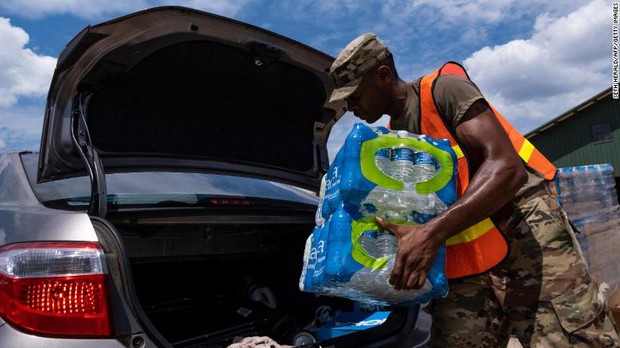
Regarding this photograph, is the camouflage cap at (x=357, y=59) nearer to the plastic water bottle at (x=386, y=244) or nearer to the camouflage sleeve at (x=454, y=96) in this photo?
the camouflage sleeve at (x=454, y=96)

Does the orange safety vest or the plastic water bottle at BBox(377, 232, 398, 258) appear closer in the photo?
the plastic water bottle at BBox(377, 232, 398, 258)

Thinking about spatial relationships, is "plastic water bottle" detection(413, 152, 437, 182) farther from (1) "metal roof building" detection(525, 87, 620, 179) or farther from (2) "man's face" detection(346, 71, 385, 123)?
(1) "metal roof building" detection(525, 87, 620, 179)

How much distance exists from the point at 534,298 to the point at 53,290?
1650 mm

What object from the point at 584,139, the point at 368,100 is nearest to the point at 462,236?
the point at 368,100

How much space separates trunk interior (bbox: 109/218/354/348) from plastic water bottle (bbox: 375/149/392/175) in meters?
0.90

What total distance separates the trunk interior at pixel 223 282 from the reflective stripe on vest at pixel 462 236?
88cm

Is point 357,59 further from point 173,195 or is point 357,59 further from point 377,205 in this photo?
point 173,195

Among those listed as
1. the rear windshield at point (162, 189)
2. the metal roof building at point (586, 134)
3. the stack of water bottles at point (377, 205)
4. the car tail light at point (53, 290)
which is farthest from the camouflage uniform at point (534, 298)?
the metal roof building at point (586, 134)

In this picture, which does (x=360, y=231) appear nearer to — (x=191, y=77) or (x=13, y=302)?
(x=13, y=302)

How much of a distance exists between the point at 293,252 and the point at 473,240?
132 centimetres

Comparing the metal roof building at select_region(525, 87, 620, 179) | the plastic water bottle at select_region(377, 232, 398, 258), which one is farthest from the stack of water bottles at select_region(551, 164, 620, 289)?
the metal roof building at select_region(525, 87, 620, 179)

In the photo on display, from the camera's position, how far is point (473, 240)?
1.91 metres

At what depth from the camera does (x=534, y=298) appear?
6.18 feet

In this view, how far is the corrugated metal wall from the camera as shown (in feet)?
63.8
